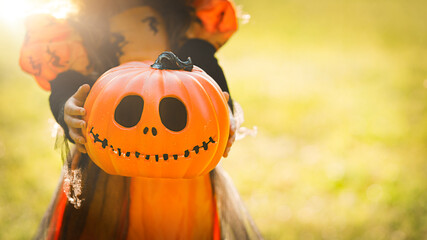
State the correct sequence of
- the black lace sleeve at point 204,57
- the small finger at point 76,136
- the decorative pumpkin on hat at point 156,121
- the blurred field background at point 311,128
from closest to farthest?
1. the decorative pumpkin on hat at point 156,121
2. the small finger at point 76,136
3. the black lace sleeve at point 204,57
4. the blurred field background at point 311,128

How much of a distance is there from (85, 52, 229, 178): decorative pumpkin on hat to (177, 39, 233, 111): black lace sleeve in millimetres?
271

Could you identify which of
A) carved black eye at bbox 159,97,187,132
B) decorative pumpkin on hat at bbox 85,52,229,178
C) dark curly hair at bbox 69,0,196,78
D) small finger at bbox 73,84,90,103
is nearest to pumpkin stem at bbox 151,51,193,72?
decorative pumpkin on hat at bbox 85,52,229,178

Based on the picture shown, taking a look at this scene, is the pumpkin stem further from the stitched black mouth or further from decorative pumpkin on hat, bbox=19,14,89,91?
decorative pumpkin on hat, bbox=19,14,89,91

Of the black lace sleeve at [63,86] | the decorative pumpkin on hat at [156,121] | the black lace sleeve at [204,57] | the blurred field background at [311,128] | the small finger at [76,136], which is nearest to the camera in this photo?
the decorative pumpkin on hat at [156,121]

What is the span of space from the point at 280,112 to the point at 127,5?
126 inches

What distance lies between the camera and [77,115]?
1.35 meters

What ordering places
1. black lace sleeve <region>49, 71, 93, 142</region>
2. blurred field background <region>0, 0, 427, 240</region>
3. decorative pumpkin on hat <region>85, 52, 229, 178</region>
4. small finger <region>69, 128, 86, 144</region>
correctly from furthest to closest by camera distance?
blurred field background <region>0, 0, 427, 240</region>
black lace sleeve <region>49, 71, 93, 142</region>
small finger <region>69, 128, 86, 144</region>
decorative pumpkin on hat <region>85, 52, 229, 178</region>

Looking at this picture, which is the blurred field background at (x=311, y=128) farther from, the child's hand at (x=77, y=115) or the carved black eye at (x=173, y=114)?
the carved black eye at (x=173, y=114)

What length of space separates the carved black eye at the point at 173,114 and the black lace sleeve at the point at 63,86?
38cm

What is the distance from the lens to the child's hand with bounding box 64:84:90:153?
1.31 metres

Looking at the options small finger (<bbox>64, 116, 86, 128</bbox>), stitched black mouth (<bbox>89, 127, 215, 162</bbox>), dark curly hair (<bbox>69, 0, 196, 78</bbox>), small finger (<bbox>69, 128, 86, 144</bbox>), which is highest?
dark curly hair (<bbox>69, 0, 196, 78</bbox>)

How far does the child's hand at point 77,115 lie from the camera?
1.31m

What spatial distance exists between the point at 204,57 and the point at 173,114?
1.41 feet

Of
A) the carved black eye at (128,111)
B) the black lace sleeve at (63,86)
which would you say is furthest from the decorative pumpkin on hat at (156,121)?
the black lace sleeve at (63,86)
